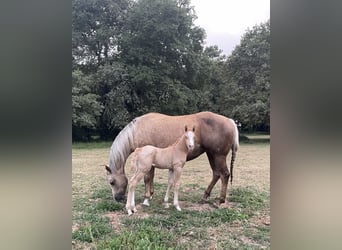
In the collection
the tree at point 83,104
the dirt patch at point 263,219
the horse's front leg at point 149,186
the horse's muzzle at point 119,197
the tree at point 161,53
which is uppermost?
the tree at point 161,53

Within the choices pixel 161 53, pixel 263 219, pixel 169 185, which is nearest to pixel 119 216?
pixel 169 185

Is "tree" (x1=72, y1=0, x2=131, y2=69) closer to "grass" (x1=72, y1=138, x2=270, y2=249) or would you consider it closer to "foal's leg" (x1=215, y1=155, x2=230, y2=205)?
"grass" (x1=72, y1=138, x2=270, y2=249)

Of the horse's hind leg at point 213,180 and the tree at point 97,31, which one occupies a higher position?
the tree at point 97,31

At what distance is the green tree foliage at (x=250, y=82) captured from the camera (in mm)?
1299

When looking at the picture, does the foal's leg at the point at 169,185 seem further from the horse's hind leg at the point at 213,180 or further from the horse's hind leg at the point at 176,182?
the horse's hind leg at the point at 213,180

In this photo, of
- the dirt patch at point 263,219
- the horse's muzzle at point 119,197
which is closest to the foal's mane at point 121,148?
the horse's muzzle at point 119,197

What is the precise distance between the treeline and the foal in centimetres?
13

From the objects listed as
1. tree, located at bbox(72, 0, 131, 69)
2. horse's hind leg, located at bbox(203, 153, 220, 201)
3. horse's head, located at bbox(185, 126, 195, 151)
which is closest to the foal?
horse's head, located at bbox(185, 126, 195, 151)

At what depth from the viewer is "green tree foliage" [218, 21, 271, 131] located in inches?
51.1
